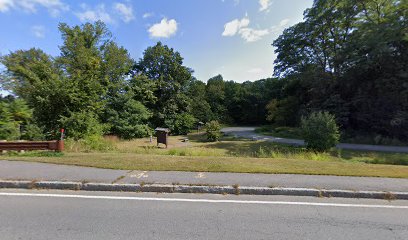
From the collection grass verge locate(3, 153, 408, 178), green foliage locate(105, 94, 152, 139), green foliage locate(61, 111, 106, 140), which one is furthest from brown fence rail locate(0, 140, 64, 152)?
green foliage locate(105, 94, 152, 139)

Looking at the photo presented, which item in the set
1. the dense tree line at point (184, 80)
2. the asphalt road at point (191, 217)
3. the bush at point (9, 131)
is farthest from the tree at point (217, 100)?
the asphalt road at point (191, 217)

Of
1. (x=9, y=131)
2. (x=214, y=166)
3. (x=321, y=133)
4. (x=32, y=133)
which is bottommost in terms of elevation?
(x=214, y=166)

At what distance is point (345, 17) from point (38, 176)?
31189mm

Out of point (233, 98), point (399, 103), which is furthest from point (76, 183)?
point (233, 98)

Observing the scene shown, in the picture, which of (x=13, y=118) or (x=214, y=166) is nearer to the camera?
(x=214, y=166)

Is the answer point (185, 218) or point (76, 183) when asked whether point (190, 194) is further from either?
point (76, 183)

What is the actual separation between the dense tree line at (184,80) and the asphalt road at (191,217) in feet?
32.1

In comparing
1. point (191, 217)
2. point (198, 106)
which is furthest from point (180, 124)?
point (191, 217)

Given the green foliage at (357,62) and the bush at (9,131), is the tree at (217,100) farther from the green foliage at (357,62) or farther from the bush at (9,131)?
the bush at (9,131)

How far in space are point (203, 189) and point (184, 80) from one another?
34.8 metres

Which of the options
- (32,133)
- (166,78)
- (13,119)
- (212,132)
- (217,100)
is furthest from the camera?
(217,100)

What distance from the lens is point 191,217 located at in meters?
4.23

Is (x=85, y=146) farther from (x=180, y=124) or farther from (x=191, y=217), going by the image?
(x=180, y=124)

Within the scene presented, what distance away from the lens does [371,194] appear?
5.47 m
